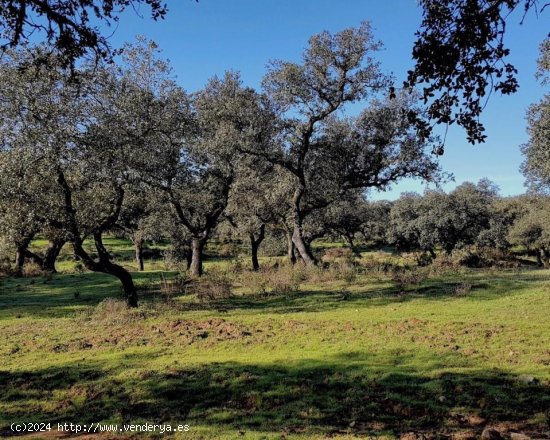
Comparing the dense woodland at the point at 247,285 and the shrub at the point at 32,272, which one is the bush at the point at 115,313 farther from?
the shrub at the point at 32,272

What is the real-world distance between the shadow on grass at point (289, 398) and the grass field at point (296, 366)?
1.4 inches

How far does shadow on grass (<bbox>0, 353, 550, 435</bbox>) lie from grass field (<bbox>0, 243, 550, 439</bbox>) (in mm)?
35

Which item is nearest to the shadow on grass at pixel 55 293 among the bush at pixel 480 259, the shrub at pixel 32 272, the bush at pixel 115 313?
the bush at pixel 115 313

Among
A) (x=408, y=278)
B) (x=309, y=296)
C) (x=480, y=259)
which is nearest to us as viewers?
(x=309, y=296)

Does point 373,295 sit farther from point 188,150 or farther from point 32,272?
point 32,272

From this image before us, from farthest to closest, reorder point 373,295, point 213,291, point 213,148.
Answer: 1. point 213,148
2. point 213,291
3. point 373,295

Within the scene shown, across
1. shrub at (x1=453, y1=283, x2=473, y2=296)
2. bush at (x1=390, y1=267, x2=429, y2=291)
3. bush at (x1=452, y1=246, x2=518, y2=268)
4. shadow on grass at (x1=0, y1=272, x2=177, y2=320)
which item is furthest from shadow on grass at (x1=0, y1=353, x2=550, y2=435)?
bush at (x1=452, y1=246, x2=518, y2=268)

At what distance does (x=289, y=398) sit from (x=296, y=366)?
1724 mm

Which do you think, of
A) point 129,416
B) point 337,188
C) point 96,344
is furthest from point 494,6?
point 337,188

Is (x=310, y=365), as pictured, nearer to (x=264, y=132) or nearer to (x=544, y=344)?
(x=544, y=344)

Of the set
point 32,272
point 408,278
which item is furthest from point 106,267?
point 32,272

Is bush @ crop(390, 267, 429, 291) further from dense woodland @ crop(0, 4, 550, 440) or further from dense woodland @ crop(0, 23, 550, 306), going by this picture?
dense woodland @ crop(0, 23, 550, 306)

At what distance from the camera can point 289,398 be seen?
8141 mm

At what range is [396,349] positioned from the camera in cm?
1077
